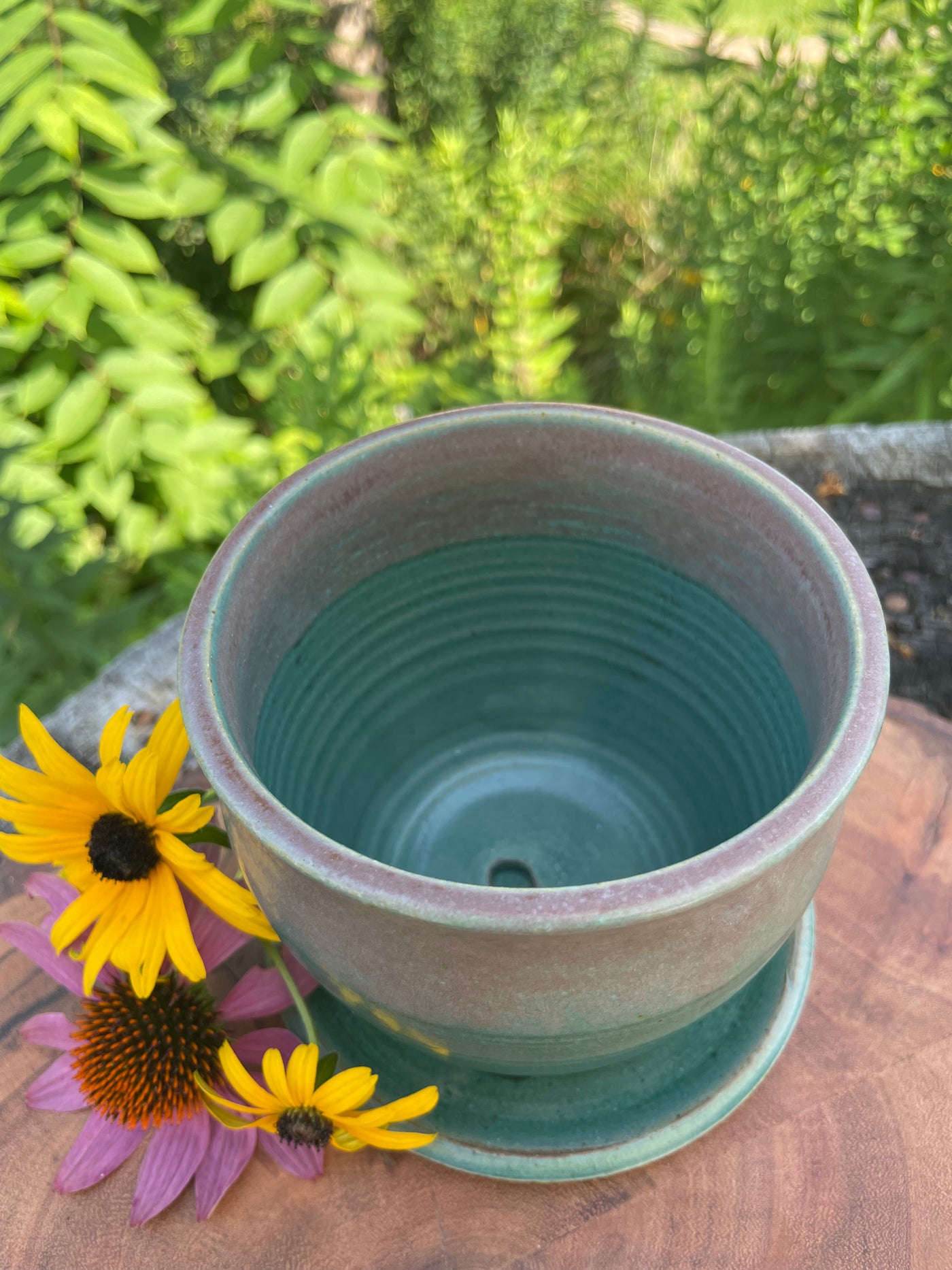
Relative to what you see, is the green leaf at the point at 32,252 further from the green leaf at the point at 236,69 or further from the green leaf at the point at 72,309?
the green leaf at the point at 236,69

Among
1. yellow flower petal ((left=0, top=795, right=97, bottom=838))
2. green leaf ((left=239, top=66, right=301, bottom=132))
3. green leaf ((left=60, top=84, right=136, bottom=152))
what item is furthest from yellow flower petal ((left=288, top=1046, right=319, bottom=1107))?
green leaf ((left=239, top=66, right=301, bottom=132))

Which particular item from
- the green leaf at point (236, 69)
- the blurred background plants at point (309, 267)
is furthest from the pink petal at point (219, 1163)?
the green leaf at point (236, 69)

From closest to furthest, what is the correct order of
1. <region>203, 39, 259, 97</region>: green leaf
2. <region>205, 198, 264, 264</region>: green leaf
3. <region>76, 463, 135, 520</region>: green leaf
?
<region>203, 39, 259, 97</region>: green leaf → <region>205, 198, 264, 264</region>: green leaf → <region>76, 463, 135, 520</region>: green leaf

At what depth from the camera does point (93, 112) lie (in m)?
1.10

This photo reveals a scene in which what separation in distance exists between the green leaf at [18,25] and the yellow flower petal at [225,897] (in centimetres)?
99

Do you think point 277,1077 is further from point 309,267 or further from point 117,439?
point 309,267

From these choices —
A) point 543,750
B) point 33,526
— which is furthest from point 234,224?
point 543,750

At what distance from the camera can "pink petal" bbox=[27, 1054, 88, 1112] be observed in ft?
2.02

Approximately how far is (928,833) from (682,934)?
0.42 m

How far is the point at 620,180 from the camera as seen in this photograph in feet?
7.23

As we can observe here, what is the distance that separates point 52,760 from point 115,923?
0.11 m

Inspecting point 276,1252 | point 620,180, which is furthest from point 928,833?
point 620,180

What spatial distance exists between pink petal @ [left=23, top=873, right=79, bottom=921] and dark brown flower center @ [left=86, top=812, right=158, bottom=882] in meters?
0.11

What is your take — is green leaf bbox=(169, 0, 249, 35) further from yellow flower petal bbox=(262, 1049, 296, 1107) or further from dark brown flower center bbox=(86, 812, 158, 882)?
yellow flower petal bbox=(262, 1049, 296, 1107)
